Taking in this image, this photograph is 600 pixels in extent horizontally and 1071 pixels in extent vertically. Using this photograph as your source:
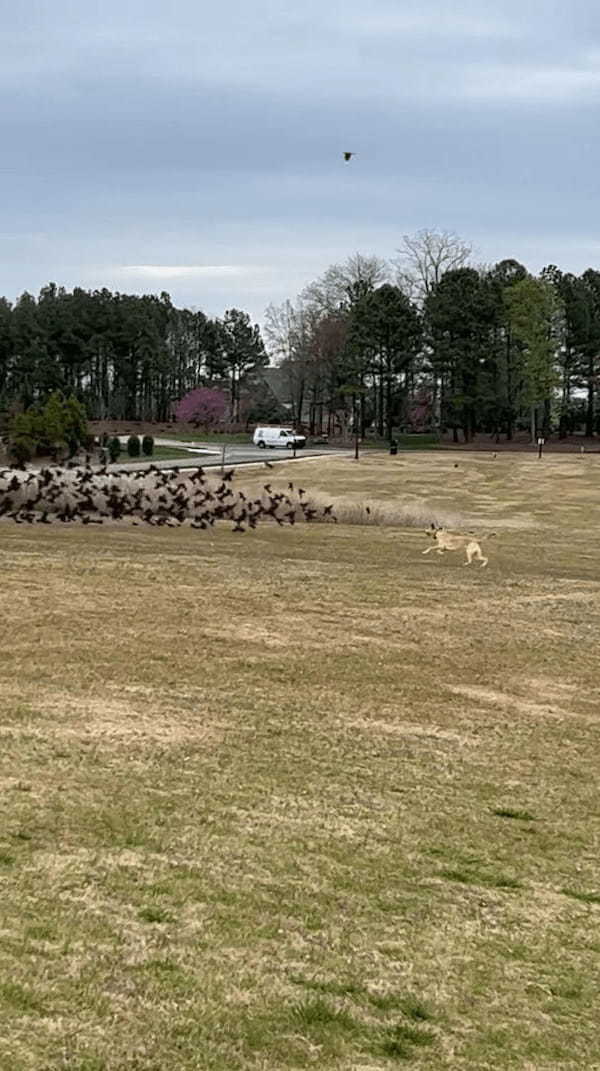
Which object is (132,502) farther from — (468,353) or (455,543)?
(468,353)

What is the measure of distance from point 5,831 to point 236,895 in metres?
1.04

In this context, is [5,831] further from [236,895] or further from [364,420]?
[364,420]

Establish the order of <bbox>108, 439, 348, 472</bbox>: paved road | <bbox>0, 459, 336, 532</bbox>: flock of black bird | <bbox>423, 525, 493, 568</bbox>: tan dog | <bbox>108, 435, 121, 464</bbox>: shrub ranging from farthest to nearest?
<bbox>108, 439, 348, 472</bbox>: paved road, <bbox>108, 435, 121, 464</bbox>: shrub, <bbox>0, 459, 336, 532</bbox>: flock of black bird, <bbox>423, 525, 493, 568</bbox>: tan dog

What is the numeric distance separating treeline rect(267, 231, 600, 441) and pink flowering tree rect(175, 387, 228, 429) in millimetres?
6537

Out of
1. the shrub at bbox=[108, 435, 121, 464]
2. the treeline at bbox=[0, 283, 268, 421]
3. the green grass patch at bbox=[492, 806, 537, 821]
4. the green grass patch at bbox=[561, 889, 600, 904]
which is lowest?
the green grass patch at bbox=[492, 806, 537, 821]

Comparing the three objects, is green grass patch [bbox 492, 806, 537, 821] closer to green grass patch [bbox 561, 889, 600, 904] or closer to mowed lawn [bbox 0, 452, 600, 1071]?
mowed lawn [bbox 0, 452, 600, 1071]

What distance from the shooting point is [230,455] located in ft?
171

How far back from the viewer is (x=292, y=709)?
7.07 m

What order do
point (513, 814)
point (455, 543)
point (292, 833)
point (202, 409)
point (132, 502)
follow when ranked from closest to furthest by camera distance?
point (292, 833) → point (513, 814) → point (455, 543) → point (132, 502) → point (202, 409)

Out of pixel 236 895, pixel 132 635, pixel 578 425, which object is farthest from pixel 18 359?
pixel 236 895

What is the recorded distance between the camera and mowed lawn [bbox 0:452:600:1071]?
3.09 metres

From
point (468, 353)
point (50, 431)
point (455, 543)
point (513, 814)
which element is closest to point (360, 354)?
point (468, 353)

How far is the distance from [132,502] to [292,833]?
56.5 feet

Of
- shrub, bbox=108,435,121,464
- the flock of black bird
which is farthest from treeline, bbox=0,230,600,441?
the flock of black bird
